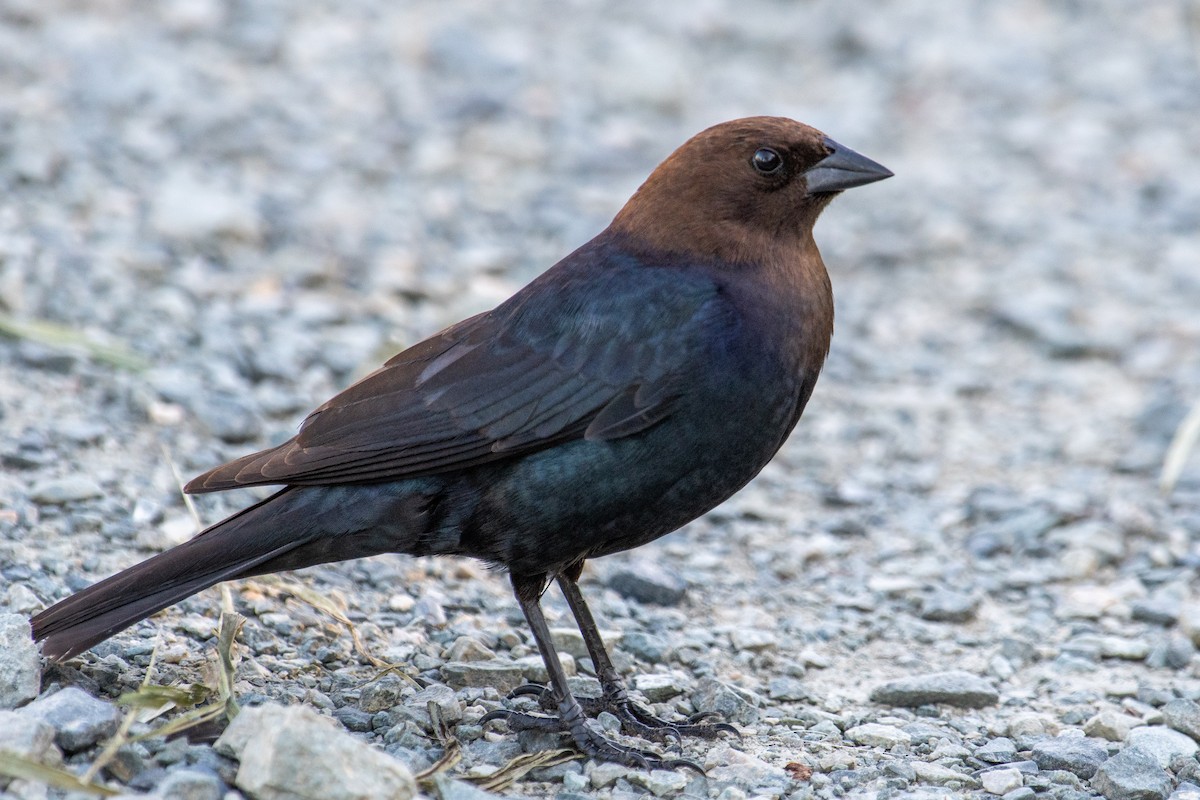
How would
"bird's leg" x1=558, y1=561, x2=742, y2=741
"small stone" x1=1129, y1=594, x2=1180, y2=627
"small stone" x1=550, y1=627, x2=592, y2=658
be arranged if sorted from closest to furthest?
"bird's leg" x1=558, y1=561, x2=742, y2=741, "small stone" x1=550, y1=627, x2=592, y2=658, "small stone" x1=1129, y1=594, x2=1180, y2=627

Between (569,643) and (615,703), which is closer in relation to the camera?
(615,703)

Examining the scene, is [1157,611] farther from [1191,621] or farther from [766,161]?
[766,161]

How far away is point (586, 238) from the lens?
7898 mm

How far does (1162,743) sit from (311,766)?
2.28 metres

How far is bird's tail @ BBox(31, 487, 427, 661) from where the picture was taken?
3764 millimetres

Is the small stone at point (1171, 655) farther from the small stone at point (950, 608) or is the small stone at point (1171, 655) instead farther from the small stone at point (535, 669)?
the small stone at point (535, 669)

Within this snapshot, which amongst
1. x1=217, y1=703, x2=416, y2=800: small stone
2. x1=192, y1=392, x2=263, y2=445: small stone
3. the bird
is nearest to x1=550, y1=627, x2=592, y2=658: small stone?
the bird

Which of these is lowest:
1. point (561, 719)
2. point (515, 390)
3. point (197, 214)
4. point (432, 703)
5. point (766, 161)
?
point (561, 719)

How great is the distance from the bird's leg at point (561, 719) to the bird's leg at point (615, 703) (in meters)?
Answer: 0.16

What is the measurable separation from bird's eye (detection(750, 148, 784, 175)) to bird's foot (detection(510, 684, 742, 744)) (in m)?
1.58

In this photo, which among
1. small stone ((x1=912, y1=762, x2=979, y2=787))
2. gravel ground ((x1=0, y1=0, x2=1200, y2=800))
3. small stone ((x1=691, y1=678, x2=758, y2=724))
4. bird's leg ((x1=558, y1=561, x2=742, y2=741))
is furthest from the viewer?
small stone ((x1=691, y1=678, x2=758, y2=724))

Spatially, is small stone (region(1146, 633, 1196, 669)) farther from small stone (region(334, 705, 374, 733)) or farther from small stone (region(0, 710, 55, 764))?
small stone (region(0, 710, 55, 764))

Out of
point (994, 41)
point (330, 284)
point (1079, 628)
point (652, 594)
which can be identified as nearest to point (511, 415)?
point (652, 594)

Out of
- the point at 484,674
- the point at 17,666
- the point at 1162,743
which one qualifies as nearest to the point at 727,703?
the point at 484,674
